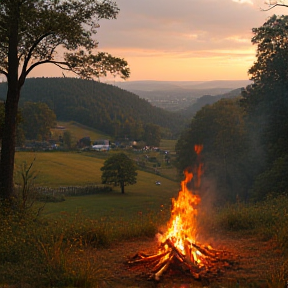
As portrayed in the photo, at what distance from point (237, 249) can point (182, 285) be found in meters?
2.77

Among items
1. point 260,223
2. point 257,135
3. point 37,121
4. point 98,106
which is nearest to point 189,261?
point 260,223

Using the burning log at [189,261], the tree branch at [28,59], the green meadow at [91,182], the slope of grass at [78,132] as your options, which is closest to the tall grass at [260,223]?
the burning log at [189,261]

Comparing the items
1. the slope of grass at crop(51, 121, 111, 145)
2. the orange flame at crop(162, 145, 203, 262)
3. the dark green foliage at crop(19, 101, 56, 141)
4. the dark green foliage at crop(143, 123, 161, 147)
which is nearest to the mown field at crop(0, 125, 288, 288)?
the orange flame at crop(162, 145, 203, 262)

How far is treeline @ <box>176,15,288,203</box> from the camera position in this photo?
90.3 feet

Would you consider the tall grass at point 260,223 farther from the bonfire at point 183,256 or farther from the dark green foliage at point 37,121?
the dark green foliage at point 37,121

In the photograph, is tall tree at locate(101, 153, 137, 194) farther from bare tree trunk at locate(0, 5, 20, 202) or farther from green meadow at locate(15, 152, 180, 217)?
bare tree trunk at locate(0, 5, 20, 202)

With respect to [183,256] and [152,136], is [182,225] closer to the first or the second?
[183,256]

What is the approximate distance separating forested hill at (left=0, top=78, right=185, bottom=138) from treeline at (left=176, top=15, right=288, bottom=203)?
93162 millimetres

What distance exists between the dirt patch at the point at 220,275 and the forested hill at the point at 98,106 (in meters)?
124

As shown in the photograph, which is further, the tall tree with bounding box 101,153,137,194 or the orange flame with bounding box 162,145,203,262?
the tall tree with bounding box 101,153,137,194

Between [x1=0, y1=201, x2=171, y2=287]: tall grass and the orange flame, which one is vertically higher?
the orange flame

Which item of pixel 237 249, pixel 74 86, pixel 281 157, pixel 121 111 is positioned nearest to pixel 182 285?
pixel 237 249

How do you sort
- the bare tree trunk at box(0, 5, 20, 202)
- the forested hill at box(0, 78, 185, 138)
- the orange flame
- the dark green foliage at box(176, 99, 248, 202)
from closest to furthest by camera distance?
the orange flame → the bare tree trunk at box(0, 5, 20, 202) → the dark green foliage at box(176, 99, 248, 202) → the forested hill at box(0, 78, 185, 138)

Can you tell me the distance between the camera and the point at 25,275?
268 inches
